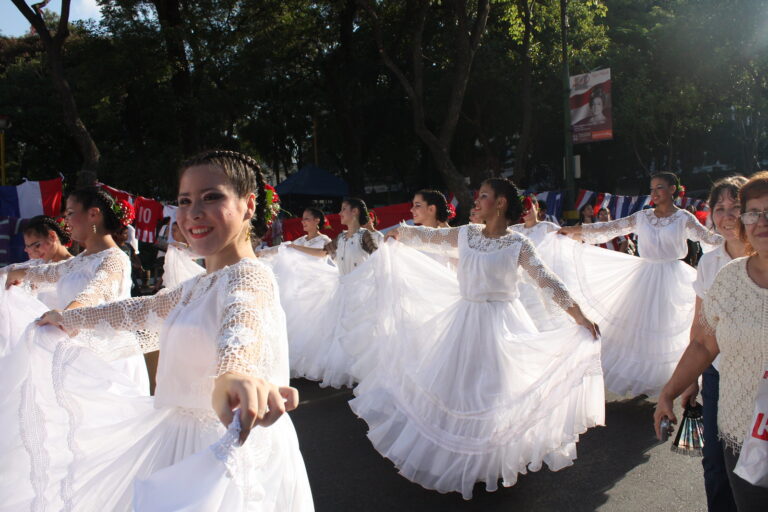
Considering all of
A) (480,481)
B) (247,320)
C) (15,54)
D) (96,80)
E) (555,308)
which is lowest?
(480,481)

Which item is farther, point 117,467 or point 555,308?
point 555,308

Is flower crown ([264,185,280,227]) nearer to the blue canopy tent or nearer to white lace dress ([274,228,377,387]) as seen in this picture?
white lace dress ([274,228,377,387])

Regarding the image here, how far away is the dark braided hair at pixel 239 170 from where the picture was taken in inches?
85.2

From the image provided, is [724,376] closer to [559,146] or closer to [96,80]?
[96,80]

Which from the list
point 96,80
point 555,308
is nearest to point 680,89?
point 96,80

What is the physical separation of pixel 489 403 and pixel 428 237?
1754mm

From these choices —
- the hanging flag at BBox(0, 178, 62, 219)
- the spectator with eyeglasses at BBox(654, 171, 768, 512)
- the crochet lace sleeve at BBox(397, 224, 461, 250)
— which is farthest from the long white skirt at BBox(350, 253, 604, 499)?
the hanging flag at BBox(0, 178, 62, 219)

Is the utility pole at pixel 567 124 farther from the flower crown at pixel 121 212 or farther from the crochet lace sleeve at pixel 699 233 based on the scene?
the flower crown at pixel 121 212

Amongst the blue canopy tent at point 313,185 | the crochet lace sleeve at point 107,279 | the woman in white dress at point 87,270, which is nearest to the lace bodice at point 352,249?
the woman in white dress at point 87,270

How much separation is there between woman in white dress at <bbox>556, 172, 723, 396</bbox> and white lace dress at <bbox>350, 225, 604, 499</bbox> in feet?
7.69

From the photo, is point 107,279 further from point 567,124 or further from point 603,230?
point 567,124

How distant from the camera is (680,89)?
25188 millimetres

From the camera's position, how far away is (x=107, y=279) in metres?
3.80

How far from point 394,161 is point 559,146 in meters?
8.34
